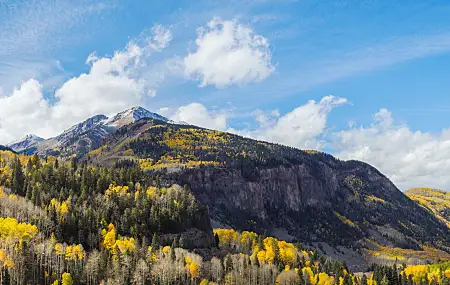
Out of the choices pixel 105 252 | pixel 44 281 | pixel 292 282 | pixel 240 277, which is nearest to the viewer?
pixel 44 281

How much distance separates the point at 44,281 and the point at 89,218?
44598 millimetres

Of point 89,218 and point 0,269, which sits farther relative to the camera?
point 89,218

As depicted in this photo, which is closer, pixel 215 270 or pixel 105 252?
pixel 105 252

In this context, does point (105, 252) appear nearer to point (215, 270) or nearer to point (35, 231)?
point (35, 231)

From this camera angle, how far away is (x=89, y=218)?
192 metres

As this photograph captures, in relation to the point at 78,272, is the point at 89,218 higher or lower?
higher

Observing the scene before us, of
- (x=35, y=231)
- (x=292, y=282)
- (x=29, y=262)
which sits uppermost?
(x=35, y=231)

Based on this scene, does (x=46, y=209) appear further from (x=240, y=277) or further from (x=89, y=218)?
(x=240, y=277)

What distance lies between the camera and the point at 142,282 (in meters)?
154

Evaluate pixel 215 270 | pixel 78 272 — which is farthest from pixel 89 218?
pixel 215 270

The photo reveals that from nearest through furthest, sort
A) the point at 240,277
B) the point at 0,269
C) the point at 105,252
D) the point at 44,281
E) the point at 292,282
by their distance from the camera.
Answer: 1. the point at 0,269
2. the point at 44,281
3. the point at 105,252
4. the point at 240,277
5. the point at 292,282

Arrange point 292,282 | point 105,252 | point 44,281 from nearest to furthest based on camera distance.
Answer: point 44,281 → point 105,252 → point 292,282

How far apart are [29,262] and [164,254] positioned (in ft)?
168

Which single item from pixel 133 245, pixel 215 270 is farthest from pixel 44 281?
pixel 215 270
